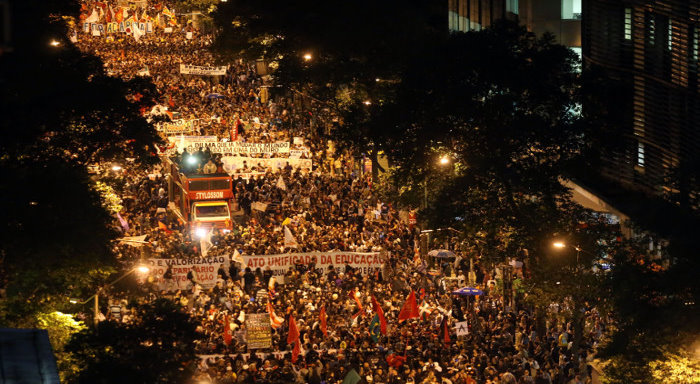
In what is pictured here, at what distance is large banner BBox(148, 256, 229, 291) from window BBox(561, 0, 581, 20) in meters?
20.5

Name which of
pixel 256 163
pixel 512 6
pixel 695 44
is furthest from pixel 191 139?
pixel 695 44

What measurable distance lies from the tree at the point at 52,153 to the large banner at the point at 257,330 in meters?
4.28

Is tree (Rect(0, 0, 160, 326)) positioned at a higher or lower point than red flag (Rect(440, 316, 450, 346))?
higher

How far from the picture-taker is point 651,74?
109ft

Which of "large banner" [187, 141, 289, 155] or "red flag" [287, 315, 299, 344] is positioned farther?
"large banner" [187, 141, 289, 155]

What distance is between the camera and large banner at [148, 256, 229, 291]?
3350 centimetres

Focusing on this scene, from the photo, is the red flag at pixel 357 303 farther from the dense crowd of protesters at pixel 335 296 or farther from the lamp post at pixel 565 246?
the lamp post at pixel 565 246

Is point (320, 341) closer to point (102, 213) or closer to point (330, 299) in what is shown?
point (330, 299)

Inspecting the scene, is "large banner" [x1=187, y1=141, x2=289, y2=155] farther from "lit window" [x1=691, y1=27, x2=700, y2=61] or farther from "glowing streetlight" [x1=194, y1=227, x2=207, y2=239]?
"lit window" [x1=691, y1=27, x2=700, y2=61]

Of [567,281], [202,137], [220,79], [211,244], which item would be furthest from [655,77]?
[220,79]

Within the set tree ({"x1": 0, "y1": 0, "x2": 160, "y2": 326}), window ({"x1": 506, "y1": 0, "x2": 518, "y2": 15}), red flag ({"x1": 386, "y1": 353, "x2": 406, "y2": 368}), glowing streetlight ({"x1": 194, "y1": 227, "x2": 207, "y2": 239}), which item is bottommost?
red flag ({"x1": 386, "y1": 353, "x2": 406, "y2": 368})

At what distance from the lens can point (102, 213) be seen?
24344 millimetres

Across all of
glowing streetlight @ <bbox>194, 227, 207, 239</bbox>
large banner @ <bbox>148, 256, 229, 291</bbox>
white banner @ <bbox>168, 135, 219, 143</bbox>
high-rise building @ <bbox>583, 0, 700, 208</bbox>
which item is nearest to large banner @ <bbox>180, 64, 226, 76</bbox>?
white banner @ <bbox>168, 135, 219, 143</bbox>

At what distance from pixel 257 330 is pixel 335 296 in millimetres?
4425
